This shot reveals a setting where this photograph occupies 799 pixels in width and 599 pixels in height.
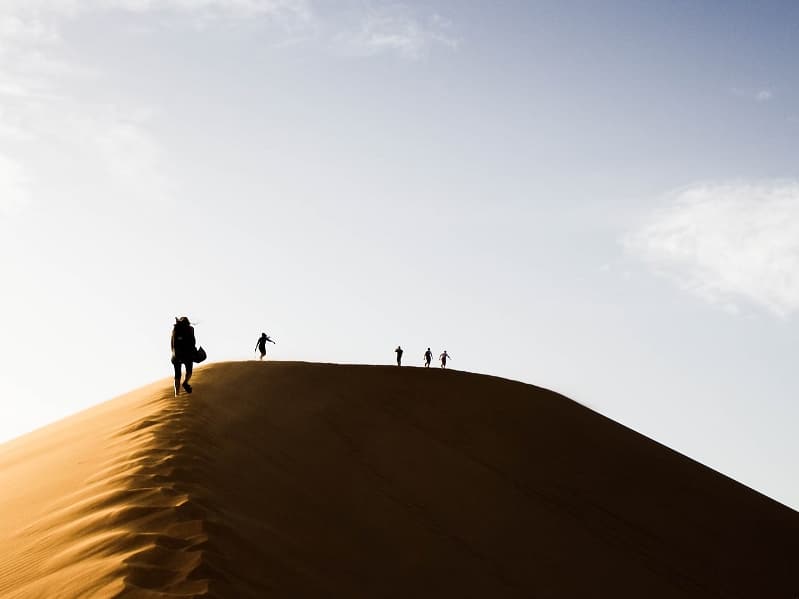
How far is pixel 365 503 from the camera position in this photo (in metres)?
9.26

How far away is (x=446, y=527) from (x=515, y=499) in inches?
133

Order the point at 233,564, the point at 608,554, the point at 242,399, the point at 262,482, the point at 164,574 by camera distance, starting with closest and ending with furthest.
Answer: the point at 164,574 < the point at 233,564 < the point at 262,482 < the point at 608,554 < the point at 242,399

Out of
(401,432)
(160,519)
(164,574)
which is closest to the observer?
(164,574)

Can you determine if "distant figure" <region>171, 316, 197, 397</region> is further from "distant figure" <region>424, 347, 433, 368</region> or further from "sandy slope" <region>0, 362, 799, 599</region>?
"distant figure" <region>424, 347, 433, 368</region>

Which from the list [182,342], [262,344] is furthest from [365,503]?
[262,344]

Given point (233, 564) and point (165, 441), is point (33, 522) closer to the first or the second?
point (165, 441)

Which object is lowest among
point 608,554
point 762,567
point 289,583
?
point 762,567

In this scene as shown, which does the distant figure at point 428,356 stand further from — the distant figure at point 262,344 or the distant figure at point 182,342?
the distant figure at point 182,342

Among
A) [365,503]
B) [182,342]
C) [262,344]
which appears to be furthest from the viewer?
[262,344]

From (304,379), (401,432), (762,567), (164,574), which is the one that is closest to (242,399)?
(401,432)

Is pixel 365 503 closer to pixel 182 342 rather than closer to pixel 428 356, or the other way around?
pixel 182 342

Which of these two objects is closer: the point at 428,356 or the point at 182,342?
the point at 182,342

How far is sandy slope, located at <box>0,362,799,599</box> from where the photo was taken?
5.26 meters

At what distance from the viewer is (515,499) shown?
12.7 m
